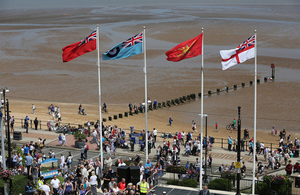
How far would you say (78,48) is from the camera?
24812 millimetres

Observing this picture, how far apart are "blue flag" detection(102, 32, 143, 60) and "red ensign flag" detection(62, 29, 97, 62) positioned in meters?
1.11

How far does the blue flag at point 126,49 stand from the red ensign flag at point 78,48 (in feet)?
3.64

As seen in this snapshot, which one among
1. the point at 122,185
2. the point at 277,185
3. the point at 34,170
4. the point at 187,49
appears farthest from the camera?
the point at 34,170

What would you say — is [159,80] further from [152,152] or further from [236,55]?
[236,55]

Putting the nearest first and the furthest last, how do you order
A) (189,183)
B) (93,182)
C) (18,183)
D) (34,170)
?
(93,182) < (18,183) < (189,183) < (34,170)

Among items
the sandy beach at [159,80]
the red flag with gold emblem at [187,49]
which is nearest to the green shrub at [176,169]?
the red flag with gold emblem at [187,49]

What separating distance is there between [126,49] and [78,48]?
256cm

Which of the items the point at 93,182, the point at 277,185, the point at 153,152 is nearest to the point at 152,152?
the point at 153,152

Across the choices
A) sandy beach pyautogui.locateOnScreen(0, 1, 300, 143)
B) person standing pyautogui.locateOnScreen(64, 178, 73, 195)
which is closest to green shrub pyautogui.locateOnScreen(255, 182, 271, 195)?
person standing pyautogui.locateOnScreen(64, 178, 73, 195)

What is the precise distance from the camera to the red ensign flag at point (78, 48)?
24656 millimetres

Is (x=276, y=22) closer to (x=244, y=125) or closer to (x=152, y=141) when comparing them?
(x=244, y=125)

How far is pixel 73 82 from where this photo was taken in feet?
222

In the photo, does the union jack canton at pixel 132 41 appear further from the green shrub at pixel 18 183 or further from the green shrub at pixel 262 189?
the green shrub at pixel 262 189

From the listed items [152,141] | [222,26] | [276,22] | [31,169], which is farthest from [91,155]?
[276,22]
